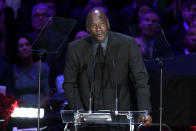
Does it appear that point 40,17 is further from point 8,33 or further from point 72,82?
point 72,82

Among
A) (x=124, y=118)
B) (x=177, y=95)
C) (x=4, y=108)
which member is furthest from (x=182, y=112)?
(x=4, y=108)

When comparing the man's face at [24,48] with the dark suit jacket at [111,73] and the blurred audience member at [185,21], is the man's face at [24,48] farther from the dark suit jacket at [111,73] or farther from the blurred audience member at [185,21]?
the dark suit jacket at [111,73]

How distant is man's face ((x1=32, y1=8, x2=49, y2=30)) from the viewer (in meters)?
8.13

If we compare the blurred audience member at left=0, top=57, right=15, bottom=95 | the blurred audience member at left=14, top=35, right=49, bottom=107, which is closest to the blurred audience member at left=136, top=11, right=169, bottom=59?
the blurred audience member at left=14, top=35, right=49, bottom=107

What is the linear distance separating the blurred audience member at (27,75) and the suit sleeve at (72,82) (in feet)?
7.87

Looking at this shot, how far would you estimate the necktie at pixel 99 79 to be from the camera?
4668 mm

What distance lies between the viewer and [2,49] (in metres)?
7.62

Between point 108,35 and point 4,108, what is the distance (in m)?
1.64

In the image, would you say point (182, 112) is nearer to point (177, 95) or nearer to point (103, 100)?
point (177, 95)

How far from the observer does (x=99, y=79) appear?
4723 millimetres

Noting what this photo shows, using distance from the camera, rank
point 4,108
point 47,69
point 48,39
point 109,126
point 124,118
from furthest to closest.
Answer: point 47,69
point 4,108
point 48,39
point 109,126
point 124,118

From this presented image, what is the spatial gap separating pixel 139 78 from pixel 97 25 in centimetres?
60

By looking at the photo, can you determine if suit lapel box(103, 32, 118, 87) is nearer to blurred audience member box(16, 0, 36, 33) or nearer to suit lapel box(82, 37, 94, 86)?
suit lapel box(82, 37, 94, 86)

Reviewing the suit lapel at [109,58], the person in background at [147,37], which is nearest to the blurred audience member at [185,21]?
the person in background at [147,37]
